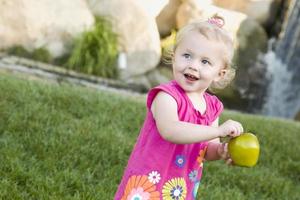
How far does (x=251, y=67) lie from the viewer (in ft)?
44.8

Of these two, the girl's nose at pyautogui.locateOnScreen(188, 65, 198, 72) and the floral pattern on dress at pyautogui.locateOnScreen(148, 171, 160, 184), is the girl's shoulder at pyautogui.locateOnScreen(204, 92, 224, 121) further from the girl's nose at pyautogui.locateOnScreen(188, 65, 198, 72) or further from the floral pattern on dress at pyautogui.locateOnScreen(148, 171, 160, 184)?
the floral pattern on dress at pyautogui.locateOnScreen(148, 171, 160, 184)

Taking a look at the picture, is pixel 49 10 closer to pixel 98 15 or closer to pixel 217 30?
pixel 98 15

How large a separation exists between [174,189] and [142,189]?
0.14 metres

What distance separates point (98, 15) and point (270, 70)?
499cm

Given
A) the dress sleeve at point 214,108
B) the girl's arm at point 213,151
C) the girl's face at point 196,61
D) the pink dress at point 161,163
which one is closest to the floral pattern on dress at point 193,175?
the pink dress at point 161,163

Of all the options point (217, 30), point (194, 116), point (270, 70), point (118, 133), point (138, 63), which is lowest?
point (270, 70)

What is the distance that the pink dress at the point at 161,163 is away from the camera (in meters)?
2.33

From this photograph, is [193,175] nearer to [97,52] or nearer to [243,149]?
[243,149]

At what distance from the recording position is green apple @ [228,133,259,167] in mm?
2281

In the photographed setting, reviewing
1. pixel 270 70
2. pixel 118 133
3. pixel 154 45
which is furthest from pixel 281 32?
pixel 118 133

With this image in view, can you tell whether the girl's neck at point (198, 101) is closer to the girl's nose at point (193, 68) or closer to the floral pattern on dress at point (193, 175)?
the girl's nose at point (193, 68)

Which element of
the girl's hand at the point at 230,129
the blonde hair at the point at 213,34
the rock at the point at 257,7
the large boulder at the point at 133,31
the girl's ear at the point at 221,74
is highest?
the blonde hair at the point at 213,34

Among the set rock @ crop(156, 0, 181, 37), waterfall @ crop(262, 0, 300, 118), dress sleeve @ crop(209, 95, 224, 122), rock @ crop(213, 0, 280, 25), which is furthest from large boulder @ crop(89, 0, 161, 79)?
dress sleeve @ crop(209, 95, 224, 122)

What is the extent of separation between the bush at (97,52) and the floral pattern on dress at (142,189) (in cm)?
807
